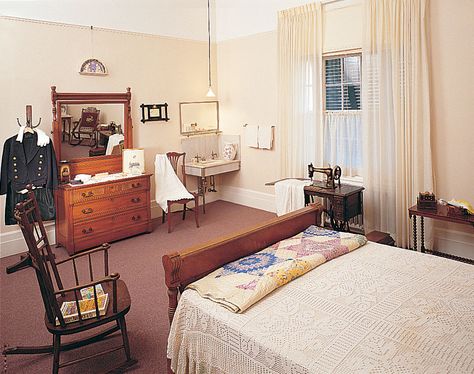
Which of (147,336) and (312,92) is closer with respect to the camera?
(147,336)

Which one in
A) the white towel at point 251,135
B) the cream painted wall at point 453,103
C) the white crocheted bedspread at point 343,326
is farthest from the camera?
the white towel at point 251,135

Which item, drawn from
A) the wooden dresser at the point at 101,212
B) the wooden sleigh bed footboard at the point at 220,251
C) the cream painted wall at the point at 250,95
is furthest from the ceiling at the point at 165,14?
the wooden sleigh bed footboard at the point at 220,251

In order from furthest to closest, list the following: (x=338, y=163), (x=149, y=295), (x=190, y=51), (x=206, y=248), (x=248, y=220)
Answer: (x=190, y=51) → (x=248, y=220) → (x=338, y=163) → (x=149, y=295) → (x=206, y=248)

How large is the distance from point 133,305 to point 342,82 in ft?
11.6

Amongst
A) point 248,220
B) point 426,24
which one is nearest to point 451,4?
point 426,24

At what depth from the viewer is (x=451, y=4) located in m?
3.94

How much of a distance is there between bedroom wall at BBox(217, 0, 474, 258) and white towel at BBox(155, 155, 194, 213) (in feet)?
4.57

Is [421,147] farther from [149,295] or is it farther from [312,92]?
[149,295]

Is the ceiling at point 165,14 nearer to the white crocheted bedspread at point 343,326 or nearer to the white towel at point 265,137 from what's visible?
the white towel at point 265,137

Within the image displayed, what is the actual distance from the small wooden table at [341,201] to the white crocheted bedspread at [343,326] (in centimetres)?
186

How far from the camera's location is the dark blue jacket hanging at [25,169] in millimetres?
4344

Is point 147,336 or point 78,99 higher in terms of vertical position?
point 78,99

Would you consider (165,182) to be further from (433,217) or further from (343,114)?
(433,217)

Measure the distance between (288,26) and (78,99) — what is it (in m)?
2.80
